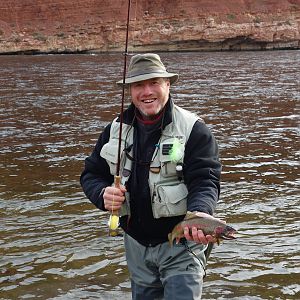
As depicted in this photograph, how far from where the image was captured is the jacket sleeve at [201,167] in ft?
12.2

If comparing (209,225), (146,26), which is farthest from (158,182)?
(146,26)

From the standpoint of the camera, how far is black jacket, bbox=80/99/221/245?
3.74 meters

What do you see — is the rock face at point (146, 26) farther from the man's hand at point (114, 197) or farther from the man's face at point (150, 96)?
the man's hand at point (114, 197)

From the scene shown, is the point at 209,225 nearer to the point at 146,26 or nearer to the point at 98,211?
the point at 98,211

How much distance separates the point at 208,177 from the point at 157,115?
544mm

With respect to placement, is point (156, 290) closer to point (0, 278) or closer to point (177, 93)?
point (0, 278)

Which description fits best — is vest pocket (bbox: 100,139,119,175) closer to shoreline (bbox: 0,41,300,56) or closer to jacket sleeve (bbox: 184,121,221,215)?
jacket sleeve (bbox: 184,121,221,215)

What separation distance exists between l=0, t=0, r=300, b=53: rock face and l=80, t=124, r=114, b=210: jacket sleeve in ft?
192

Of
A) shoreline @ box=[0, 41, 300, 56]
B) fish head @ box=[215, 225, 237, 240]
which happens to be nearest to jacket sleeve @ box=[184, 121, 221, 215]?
fish head @ box=[215, 225, 237, 240]

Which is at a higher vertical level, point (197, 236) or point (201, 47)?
point (201, 47)

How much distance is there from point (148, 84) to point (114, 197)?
79 cm

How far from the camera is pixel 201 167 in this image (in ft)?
12.3

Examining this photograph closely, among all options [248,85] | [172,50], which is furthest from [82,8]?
[248,85]

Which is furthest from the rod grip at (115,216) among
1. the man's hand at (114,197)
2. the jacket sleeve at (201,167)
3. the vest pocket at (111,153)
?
the jacket sleeve at (201,167)
